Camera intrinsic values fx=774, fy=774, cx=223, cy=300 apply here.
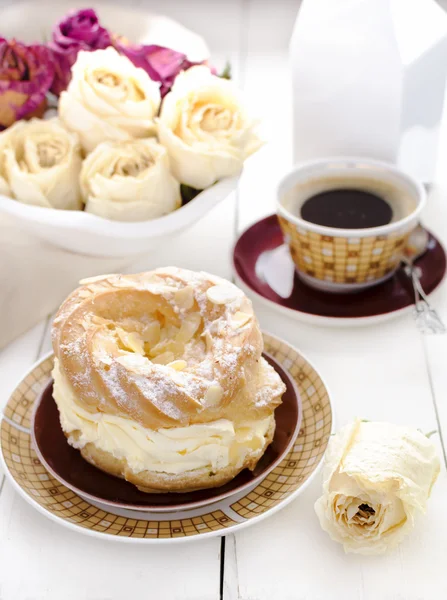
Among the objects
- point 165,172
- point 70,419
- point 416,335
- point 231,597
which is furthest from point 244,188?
point 231,597

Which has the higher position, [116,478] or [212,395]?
[212,395]

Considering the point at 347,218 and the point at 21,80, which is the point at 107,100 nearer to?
the point at 21,80

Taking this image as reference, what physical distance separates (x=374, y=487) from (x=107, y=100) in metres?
0.65

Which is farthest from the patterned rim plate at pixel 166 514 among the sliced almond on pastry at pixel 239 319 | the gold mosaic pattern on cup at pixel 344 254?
the gold mosaic pattern on cup at pixel 344 254

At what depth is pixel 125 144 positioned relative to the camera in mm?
1091

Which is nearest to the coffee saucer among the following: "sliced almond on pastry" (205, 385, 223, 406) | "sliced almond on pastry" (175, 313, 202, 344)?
"sliced almond on pastry" (175, 313, 202, 344)

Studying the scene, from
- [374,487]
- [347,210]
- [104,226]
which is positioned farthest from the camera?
[347,210]

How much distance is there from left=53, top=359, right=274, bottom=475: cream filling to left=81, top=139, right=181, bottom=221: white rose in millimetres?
337

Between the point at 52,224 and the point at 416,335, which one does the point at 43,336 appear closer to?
the point at 52,224

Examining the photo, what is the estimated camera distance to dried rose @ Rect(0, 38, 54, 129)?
3.87ft

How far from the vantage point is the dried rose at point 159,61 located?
3.99 ft

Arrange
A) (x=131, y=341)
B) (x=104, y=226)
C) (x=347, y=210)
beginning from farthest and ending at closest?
(x=347, y=210) < (x=104, y=226) < (x=131, y=341)

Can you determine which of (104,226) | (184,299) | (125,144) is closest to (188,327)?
(184,299)

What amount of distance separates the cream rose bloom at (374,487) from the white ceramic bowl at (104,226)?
0.43 metres
